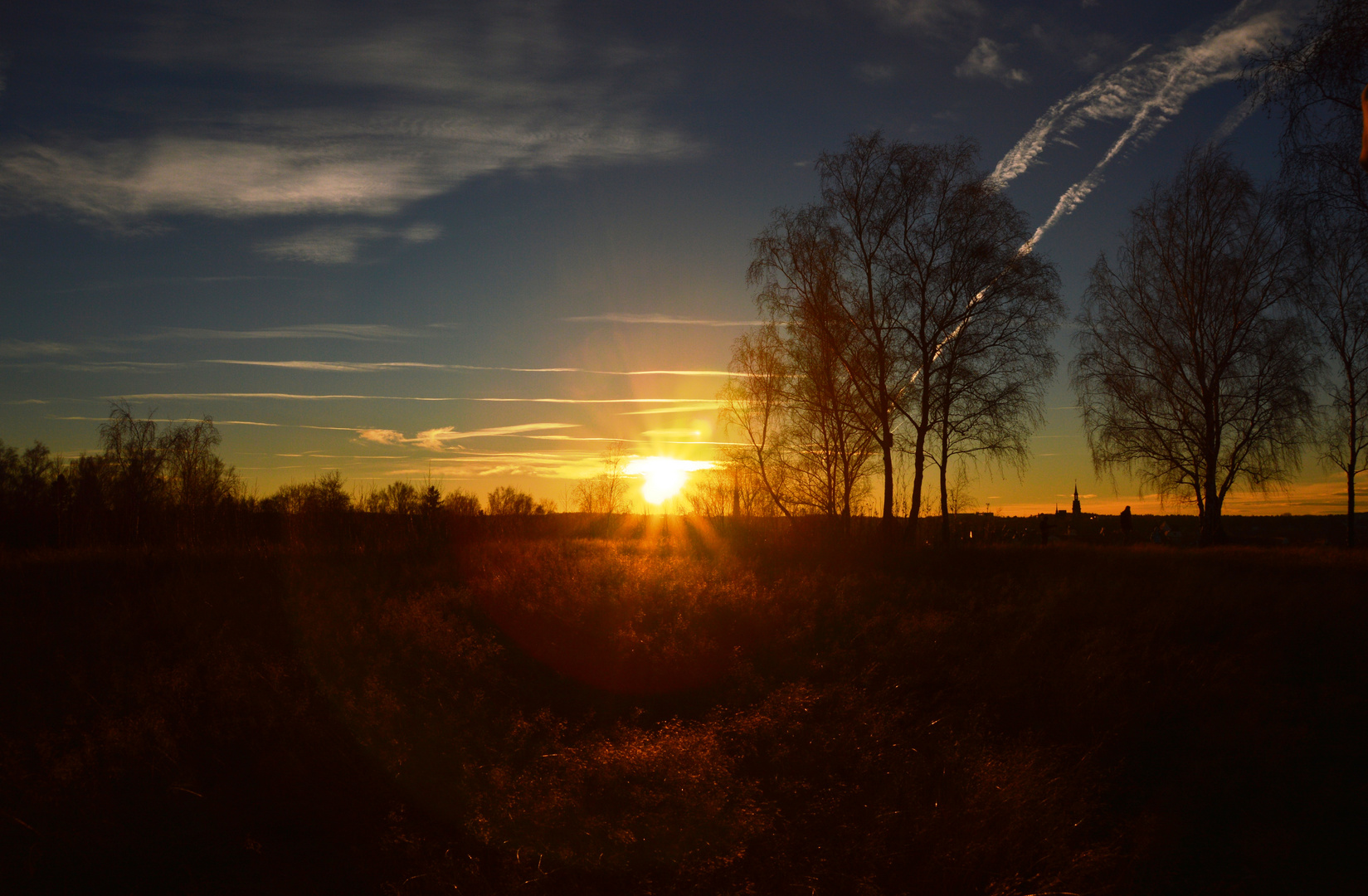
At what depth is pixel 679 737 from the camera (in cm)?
755

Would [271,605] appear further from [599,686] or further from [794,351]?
[794,351]

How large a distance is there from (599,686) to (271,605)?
596cm

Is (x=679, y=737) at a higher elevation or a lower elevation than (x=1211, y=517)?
lower

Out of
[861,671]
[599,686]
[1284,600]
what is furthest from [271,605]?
[1284,600]

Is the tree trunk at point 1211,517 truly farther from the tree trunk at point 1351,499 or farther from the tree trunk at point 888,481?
the tree trunk at point 888,481

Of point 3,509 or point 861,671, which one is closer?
point 861,671

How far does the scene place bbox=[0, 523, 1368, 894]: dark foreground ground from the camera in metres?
5.36

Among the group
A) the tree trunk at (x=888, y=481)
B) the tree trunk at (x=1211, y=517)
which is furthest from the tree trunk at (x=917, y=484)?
the tree trunk at (x=1211, y=517)

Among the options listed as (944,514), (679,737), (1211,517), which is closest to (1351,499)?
(1211,517)

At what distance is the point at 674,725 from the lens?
26.3 feet

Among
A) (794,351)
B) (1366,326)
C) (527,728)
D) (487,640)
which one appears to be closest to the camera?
(527,728)

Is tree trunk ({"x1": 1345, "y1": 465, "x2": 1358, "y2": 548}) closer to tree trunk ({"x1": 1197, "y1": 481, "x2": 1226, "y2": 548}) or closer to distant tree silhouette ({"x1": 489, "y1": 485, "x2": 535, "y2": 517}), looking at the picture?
tree trunk ({"x1": 1197, "y1": 481, "x2": 1226, "y2": 548})

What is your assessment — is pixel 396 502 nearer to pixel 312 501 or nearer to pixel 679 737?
pixel 312 501

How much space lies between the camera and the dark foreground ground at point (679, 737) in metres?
5.36
